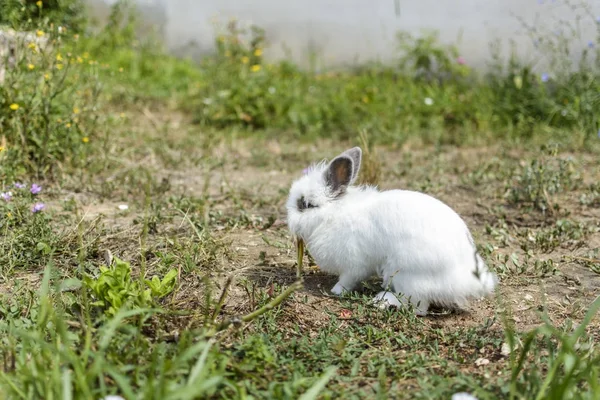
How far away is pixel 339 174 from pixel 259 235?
1015 millimetres

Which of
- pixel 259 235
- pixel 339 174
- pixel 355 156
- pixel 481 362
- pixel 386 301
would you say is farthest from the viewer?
pixel 259 235

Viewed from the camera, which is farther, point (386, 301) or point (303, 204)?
point (303, 204)

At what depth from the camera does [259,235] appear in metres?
4.24

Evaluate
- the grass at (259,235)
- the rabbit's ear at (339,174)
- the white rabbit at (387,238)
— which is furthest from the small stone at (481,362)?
the rabbit's ear at (339,174)

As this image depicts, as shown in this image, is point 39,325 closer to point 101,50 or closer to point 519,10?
point 101,50

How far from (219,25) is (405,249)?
662 centimetres

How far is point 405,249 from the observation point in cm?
316

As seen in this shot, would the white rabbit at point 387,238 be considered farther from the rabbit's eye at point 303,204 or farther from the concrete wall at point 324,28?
the concrete wall at point 324,28

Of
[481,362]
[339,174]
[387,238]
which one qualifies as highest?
[339,174]

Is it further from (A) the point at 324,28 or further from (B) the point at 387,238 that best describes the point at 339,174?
(A) the point at 324,28

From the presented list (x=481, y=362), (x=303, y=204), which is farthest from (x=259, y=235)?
(x=481, y=362)

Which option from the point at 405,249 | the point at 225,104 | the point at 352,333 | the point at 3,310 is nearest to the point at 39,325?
the point at 3,310

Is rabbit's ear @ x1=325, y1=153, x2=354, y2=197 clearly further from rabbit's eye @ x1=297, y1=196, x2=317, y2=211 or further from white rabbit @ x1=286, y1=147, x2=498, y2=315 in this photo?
rabbit's eye @ x1=297, y1=196, x2=317, y2=211

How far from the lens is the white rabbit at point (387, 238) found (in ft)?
10.2
